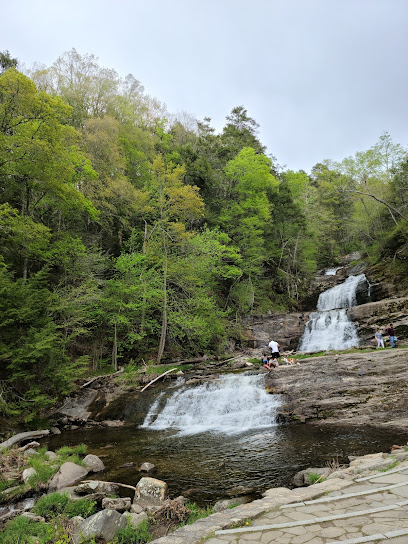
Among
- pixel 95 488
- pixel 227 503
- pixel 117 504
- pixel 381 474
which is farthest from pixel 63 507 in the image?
pixel 381 474

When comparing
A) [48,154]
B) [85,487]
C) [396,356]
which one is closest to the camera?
[85,487]

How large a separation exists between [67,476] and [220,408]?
6.40 m

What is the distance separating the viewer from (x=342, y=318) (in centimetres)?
2138

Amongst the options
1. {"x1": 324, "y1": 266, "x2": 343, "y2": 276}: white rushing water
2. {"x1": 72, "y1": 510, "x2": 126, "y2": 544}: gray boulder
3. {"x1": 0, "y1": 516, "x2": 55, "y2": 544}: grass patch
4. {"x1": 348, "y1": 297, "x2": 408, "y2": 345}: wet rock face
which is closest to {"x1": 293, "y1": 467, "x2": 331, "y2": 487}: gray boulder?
{"x1": 72, "y1": 510, "x2": 126, "y2": 544}: gray boulder

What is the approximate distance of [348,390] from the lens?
11.2 meters

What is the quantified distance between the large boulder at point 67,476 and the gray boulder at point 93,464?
182mm

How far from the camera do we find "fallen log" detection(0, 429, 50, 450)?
9.57 metres

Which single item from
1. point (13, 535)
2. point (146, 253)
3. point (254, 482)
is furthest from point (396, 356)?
point (146, 253)

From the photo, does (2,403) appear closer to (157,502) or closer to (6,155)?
(157,502)

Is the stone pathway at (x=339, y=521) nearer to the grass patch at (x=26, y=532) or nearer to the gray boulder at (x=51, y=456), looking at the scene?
the grass patch at (x=26, y=532)

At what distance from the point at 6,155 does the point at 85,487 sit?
1173cm

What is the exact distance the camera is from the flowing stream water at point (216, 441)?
7.08m

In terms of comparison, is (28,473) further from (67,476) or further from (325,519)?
(325,519)

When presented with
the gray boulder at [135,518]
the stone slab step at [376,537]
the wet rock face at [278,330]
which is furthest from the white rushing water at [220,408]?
the wet rock face at [278,330]
